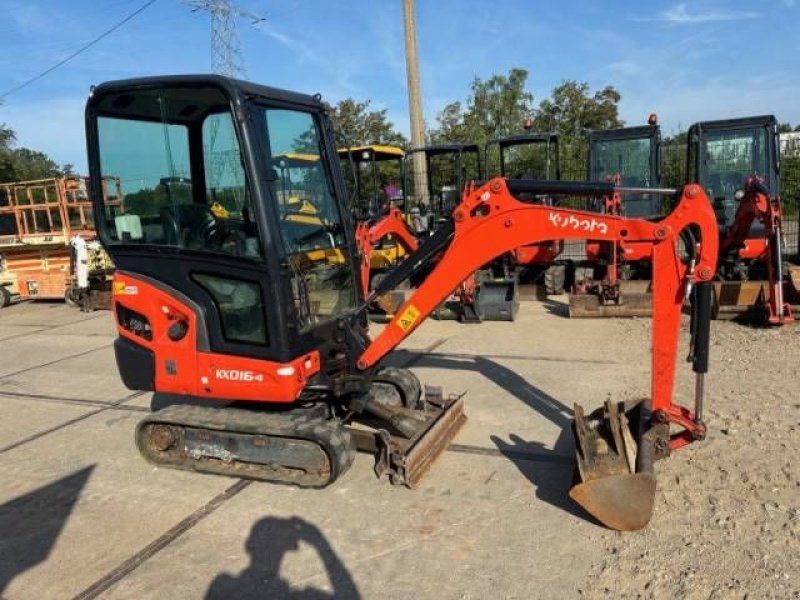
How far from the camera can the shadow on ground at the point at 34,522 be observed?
3822 millimetres

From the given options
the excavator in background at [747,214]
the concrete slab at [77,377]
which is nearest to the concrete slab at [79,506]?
the concrete slab at [77,377]

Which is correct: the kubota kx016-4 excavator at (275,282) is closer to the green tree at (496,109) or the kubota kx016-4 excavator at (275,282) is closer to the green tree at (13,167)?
the green tree at (496,109)

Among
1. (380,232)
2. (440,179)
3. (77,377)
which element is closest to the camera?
(77,377)

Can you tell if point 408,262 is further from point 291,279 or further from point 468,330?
point 468,330

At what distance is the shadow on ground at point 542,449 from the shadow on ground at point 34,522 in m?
2.98

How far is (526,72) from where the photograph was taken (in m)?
30.5

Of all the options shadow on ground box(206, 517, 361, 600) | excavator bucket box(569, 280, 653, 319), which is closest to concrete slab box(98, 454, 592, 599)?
shadow on ground box(206, 517, 361, 600)

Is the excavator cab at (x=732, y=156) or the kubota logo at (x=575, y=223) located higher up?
the excavator cab at (x=732, y=156)

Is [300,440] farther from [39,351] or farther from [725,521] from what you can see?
[39,351]

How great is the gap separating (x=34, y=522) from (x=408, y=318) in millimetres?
2725

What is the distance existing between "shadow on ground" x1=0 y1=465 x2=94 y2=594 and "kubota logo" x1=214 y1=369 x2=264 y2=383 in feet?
4.28

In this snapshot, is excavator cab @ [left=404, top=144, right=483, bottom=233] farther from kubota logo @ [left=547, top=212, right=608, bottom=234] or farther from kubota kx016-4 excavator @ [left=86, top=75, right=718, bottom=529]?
kubota logo @ [left=547, top=212, right=608, bottom=234]

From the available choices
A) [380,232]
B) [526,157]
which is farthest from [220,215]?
[526,157]

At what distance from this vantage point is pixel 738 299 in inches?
342
